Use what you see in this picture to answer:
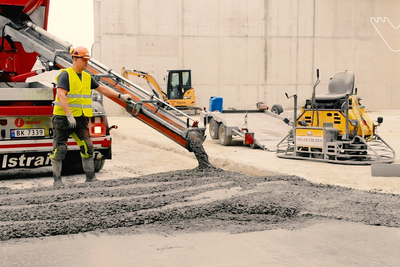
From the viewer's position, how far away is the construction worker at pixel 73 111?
6938mm

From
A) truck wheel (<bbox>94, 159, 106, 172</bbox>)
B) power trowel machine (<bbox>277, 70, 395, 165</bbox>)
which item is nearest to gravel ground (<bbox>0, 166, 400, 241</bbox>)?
truck wheel (<bbox>94, 159, 106, 172</bbox>)

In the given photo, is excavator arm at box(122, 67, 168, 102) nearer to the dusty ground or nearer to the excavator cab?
the excavator cab

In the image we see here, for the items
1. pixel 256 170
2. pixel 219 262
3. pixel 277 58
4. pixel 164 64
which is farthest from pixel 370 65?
pixel 219 262

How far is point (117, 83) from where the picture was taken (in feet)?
28.0

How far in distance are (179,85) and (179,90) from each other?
0.96 feet

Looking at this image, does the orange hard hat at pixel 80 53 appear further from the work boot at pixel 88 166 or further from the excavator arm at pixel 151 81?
the excavator arm at pixel 151 81

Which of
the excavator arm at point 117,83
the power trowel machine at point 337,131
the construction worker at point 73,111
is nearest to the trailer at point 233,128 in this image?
the power trowel machine at point 337,131

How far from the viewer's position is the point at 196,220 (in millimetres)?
4879

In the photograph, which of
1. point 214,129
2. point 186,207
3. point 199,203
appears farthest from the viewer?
point 214,129

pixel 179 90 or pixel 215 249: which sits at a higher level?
pixel 179 90

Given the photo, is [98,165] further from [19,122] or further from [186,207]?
[186,207]

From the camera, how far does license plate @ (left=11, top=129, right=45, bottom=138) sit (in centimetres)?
772

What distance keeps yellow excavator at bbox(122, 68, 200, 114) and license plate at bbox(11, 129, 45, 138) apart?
67.2 feet

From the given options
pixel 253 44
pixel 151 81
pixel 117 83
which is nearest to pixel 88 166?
pixel 117 83
